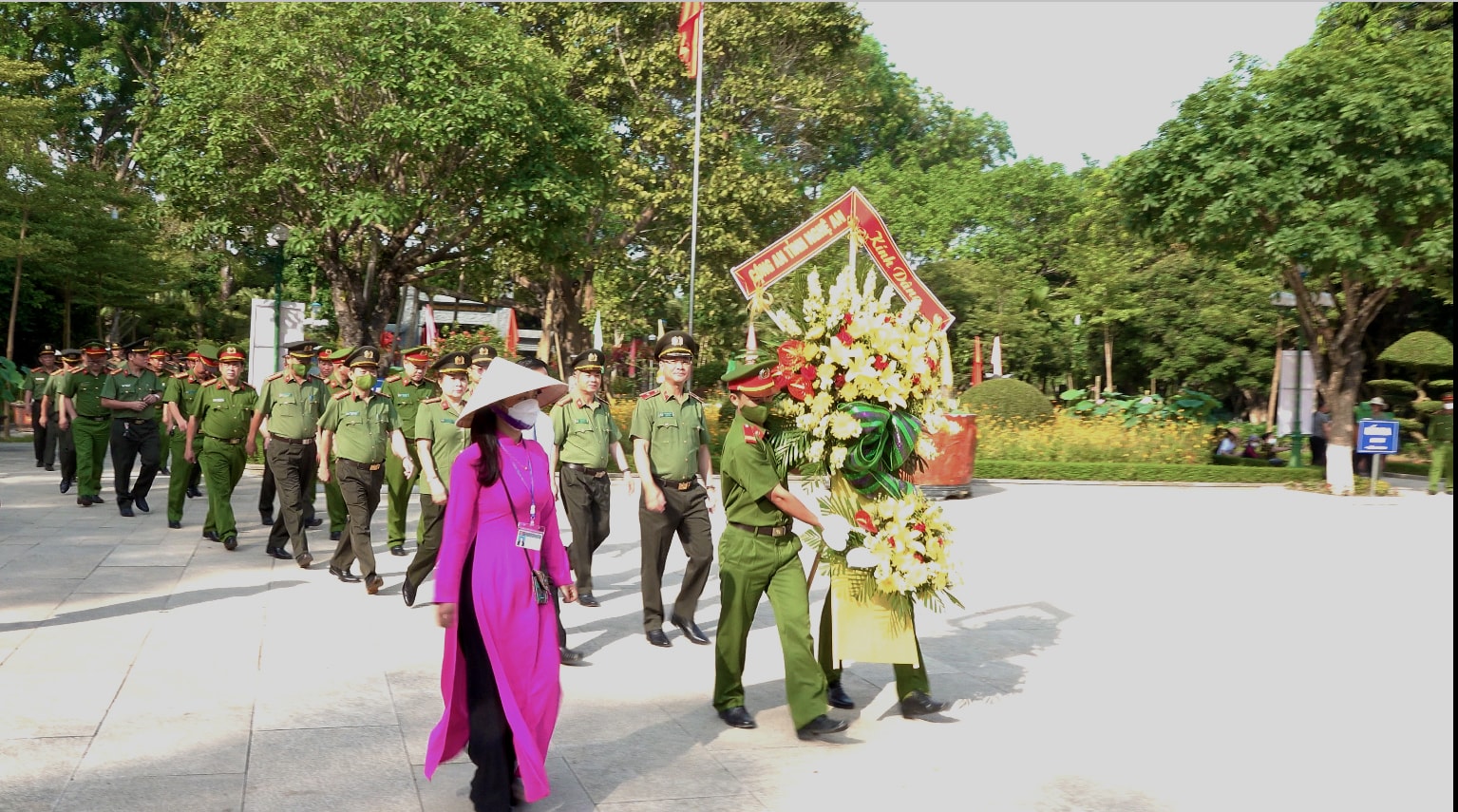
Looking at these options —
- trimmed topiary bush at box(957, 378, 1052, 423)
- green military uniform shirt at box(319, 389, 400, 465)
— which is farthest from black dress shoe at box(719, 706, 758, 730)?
trimmed topiary bush at box(957, 378, 1052, 423)

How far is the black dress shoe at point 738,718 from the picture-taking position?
602cm

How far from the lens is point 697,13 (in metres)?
23.9

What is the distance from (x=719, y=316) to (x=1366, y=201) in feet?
60.7

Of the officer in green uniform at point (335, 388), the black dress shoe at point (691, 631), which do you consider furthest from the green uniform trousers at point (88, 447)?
the black dress shoe at point (691, 631)

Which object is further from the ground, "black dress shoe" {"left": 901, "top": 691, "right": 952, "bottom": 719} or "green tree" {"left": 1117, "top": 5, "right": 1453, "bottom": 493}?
"green tree" {"left": 1117, "top": 5, "right": 1453, "bottom": 493}

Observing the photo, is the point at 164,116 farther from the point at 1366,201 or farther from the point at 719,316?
the point at 1366,201

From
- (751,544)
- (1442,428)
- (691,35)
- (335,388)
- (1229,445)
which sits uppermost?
(691,35)

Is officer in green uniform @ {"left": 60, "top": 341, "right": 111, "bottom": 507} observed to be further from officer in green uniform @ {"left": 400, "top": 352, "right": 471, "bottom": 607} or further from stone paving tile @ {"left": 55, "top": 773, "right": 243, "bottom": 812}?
stone paving tile @ {"left": 55, "top": 773, "right": 243, "bottom": 812}

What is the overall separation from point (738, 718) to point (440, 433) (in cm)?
394

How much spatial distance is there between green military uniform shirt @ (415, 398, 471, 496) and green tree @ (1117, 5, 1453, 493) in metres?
17.4

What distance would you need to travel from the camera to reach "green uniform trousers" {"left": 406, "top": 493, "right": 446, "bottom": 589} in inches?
334

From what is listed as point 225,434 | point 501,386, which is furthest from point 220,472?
point 501,386

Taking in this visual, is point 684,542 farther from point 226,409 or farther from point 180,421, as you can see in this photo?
point 180,421

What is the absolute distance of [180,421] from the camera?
41.8 feet
